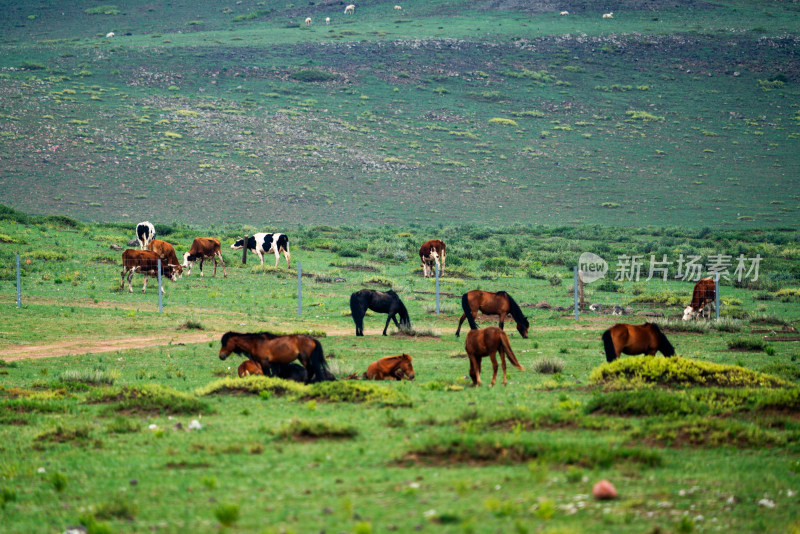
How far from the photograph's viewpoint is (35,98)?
86.7 m

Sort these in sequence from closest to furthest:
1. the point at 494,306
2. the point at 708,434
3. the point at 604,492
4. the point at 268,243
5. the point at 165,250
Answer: the point at 604,492, the point at 708,434, the point at 494,306, the point at 165,250, the point at 268,243

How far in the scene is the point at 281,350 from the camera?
49.6ft

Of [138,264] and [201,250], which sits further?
[201,250]

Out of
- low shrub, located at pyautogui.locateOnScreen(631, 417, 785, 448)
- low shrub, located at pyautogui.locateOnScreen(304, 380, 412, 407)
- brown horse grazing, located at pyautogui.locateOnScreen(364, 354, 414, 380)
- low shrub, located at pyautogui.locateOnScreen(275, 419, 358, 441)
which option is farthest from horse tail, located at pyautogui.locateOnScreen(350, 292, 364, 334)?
low shrub, located at pyautogui.locateOnScreen(631, 417, 785, 448)

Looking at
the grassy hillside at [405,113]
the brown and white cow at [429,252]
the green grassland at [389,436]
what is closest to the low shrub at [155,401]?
the green grassland at [389,436]

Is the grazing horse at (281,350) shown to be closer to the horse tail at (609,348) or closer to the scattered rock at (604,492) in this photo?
the horse tail at (609,348)

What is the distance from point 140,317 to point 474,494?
20495 mm

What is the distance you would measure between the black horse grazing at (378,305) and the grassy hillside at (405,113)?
44.6 meters

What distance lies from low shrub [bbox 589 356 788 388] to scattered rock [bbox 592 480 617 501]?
21.0 feet

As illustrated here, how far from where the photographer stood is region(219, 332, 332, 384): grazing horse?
593 inches

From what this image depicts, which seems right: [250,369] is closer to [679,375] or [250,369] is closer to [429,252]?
[679,375]

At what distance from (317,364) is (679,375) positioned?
6.48m

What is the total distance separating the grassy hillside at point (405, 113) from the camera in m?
74.6

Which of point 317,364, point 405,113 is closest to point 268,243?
point 317,364
